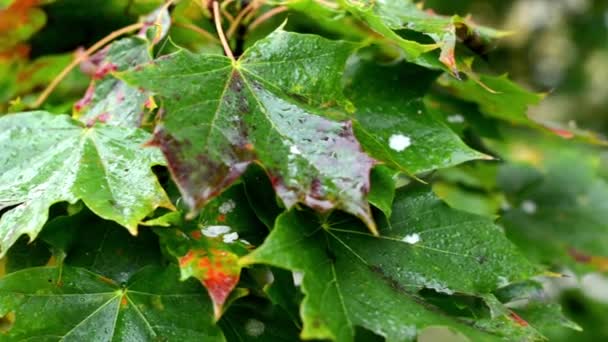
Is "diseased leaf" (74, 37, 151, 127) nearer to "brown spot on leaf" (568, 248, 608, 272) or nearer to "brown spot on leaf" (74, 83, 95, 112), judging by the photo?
"brown spot on leaf" (74, 83, 95, 112)

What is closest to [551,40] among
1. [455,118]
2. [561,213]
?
[561,213]

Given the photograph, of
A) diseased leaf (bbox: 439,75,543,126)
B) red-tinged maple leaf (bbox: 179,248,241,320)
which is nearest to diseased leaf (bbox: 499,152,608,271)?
diseased leaf (bbox: 439,75,543,126)

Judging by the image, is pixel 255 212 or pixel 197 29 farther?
pixel 197 29

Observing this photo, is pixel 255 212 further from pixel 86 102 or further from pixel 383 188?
pixel 86 102

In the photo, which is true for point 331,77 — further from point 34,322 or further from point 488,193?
point 488,193

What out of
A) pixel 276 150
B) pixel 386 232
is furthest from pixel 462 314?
pixel 276 150

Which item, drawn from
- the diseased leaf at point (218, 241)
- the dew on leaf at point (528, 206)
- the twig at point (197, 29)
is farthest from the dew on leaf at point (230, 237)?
the dew on leaf at point (528, 206)
